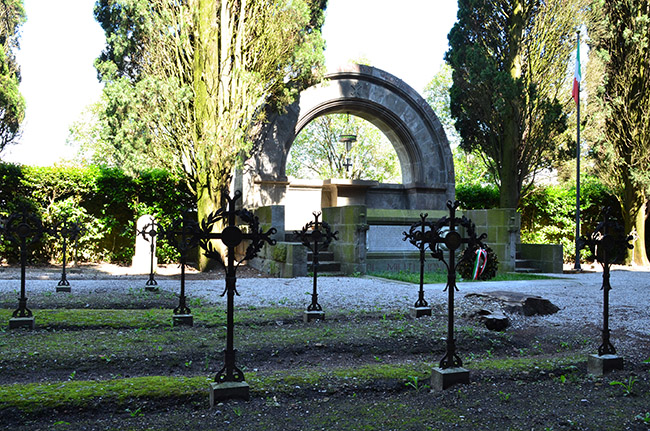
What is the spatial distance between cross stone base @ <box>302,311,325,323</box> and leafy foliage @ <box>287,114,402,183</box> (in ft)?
87.0

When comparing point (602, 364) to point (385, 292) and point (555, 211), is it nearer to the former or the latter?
point (385, 292)

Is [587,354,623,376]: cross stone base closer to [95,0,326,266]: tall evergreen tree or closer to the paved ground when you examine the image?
the paved ground

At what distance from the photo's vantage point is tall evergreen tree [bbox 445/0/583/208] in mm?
15242

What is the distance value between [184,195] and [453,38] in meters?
9.80

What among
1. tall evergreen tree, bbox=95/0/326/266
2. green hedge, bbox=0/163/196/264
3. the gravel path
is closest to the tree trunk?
the gravel path

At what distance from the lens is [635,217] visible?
57.3 feet

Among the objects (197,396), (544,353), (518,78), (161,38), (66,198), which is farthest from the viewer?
(518,78)

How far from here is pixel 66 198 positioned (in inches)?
518

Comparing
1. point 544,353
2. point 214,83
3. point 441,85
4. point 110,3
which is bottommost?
point 544,353

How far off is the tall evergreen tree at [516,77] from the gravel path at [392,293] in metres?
5.67

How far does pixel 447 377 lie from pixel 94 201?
12042mm

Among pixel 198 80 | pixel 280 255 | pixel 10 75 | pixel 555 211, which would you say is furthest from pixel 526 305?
pixel 10 75

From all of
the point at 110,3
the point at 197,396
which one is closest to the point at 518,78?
the point at 110,3

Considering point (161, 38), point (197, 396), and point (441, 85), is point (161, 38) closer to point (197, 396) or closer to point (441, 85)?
point (197, 396)
